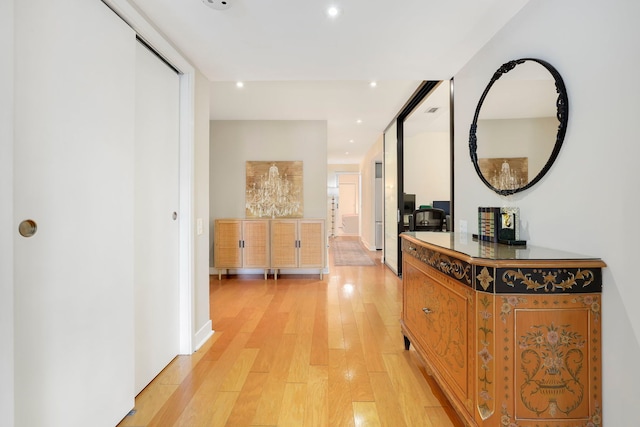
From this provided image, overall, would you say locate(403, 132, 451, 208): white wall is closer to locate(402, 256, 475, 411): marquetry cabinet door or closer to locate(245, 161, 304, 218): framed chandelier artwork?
locate(245, 161, 304, 218): framed chandelier artwork

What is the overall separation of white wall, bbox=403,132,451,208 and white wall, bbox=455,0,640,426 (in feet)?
13.8

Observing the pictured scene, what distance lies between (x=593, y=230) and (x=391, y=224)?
401 centimetres

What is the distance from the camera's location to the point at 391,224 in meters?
5.21

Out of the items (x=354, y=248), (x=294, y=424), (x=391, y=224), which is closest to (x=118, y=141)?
(x=294, y=424)

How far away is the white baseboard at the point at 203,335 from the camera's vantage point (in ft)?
7.66

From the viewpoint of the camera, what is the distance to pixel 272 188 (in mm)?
4848

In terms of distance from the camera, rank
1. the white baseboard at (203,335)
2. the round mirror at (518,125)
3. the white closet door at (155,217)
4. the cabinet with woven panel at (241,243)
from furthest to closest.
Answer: the cabinet with woven panel at (241,243) → the white baseboard at (203,335) → the white closet door at (155,217) → the round mirror at (518,125)

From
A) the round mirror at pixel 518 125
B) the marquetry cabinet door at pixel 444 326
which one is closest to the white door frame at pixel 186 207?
the marquetry cabinet door at pixel 444 326

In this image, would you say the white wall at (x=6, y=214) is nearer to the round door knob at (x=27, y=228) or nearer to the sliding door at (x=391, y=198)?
the round door knob at (x=27, y=228)

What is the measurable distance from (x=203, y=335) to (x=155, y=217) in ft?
3.77

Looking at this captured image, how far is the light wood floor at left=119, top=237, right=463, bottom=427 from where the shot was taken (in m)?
1.55

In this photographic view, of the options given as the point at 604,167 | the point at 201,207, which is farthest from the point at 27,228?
the point at 604,167

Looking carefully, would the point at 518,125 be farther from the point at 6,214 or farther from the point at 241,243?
the point at 241,243

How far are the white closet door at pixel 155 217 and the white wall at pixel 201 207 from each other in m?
0.18
